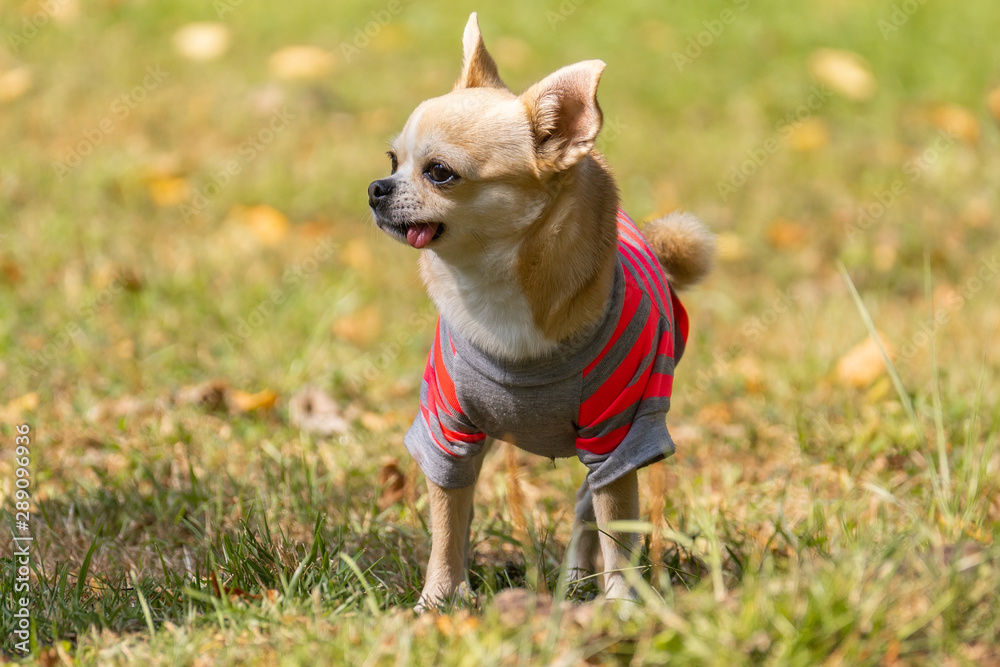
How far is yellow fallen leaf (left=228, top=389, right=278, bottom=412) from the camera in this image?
398cm

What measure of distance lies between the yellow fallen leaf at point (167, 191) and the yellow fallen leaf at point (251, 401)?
2157 millimetres

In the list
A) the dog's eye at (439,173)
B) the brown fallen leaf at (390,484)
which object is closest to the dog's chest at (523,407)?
the dog's eye at (439,173)

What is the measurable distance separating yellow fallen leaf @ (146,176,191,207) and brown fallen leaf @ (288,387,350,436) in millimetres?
2160

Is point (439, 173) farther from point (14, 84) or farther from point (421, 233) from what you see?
point (14, 84)

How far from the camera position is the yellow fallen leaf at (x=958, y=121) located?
22.8 feet

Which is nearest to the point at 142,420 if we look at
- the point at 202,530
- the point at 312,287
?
the point at 202,530

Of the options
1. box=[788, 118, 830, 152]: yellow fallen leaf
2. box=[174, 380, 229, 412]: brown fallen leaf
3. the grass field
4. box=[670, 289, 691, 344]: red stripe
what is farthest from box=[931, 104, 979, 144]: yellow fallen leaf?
box=[174, 380, 229, 412]: brown fallen leaf

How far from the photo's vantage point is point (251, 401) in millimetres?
3979

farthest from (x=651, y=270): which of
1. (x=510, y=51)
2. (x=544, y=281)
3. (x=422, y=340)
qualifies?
(x=510, y=51)

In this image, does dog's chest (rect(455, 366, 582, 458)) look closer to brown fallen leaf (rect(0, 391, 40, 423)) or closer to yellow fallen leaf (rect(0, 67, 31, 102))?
brown fallen leaf (rect(0, 391, 40, 423))

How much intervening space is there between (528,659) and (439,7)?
24.4ft

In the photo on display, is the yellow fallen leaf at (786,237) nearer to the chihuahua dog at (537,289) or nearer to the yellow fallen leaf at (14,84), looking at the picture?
the chihuahua dog at (537,289)

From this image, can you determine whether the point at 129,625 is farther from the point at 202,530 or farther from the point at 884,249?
the point at 884,249

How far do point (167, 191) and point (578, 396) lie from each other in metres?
4.09
